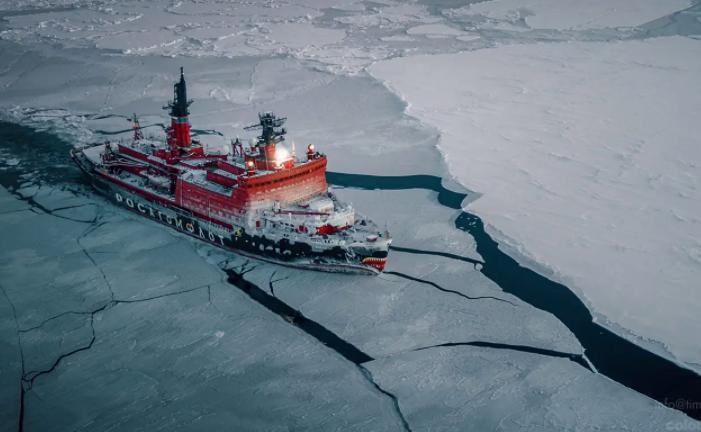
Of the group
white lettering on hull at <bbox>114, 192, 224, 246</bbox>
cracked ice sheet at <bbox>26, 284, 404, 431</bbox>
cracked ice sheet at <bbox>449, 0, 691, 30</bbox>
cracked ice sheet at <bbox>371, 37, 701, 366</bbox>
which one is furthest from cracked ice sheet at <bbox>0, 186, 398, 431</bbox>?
cracked ice sheet at <bbox>449, 0, 691, 30</bbox>

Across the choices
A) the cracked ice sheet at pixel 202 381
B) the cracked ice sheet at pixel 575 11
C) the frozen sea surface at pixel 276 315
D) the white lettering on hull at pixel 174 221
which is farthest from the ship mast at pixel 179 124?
the cracked ice sheet at pixel 575 11

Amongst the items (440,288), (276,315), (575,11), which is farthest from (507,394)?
(575,11)

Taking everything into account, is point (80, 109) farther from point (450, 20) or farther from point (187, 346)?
point (450, 20)

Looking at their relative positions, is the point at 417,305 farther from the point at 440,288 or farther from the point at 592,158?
the point at 592,158

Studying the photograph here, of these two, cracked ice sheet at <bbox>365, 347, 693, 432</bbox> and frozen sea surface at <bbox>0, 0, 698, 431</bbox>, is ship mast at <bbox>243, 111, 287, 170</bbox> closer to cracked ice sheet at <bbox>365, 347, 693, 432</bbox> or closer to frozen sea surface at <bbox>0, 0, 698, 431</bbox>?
frozen sea surface at <bbox>0, 0, 698, 431</bbox>

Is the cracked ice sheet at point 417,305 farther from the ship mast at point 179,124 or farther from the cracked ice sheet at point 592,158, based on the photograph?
the ship mast at point 179,124

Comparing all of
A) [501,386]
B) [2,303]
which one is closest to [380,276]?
[501,386]

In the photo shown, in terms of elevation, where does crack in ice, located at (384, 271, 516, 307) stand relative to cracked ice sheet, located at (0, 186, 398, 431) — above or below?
above
